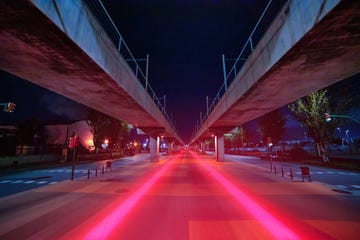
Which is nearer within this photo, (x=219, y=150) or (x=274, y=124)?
(x=219, y=150)

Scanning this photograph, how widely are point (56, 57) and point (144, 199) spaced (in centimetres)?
726

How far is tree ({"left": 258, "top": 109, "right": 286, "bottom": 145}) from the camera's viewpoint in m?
48.1

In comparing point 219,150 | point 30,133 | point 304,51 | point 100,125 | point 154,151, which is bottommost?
point 154,151

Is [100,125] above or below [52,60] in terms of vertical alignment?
above

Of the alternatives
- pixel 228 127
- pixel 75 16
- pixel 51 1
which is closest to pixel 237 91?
pixel 75 16

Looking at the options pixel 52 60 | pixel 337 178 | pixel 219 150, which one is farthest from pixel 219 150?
pixel 52 60

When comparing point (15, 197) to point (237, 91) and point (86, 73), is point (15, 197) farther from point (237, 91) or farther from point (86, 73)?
point (237, 91)

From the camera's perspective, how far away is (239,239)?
536 cm

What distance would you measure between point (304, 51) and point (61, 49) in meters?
8.78

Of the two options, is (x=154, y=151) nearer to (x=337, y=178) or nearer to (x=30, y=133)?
(x=337, y=178)

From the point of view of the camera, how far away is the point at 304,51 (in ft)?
23.6

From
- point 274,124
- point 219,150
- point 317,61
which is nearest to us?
point 317,61

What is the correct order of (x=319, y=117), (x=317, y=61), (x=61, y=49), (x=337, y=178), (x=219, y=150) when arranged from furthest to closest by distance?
(x=219, y=150)
(x=319, y=117)
(x=337, y=178)
(x=317, y=61)
(x=61, y=49)

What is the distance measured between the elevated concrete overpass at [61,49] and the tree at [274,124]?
1741 inches
